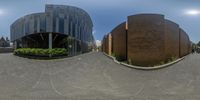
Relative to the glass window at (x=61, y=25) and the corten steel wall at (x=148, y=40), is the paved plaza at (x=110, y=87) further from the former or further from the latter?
the glass window at (x=61, y=25)

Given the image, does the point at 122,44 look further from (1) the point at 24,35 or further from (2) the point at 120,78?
(1) the point at 24,35

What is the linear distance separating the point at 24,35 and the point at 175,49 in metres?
25.3

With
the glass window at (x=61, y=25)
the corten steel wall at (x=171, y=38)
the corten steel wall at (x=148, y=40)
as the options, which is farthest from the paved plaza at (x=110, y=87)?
the glass window at (x=61, y=25)

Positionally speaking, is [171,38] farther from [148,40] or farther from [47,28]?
[47,28]

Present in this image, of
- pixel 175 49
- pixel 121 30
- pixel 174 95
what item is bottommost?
pixel 174 95

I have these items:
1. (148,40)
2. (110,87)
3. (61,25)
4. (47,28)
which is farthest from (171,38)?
(61,25)

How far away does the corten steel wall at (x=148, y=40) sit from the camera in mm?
17359

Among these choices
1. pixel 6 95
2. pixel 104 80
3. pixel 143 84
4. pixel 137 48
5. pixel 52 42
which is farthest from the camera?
pixel 52 42

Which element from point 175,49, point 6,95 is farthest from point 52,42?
point 6,95

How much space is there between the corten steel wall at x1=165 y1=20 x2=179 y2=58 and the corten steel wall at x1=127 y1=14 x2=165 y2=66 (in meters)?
1.12

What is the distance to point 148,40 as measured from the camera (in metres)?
17.4

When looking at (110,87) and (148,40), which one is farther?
(148,40)

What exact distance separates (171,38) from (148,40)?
383cm

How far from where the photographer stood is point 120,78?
41.1 feet
